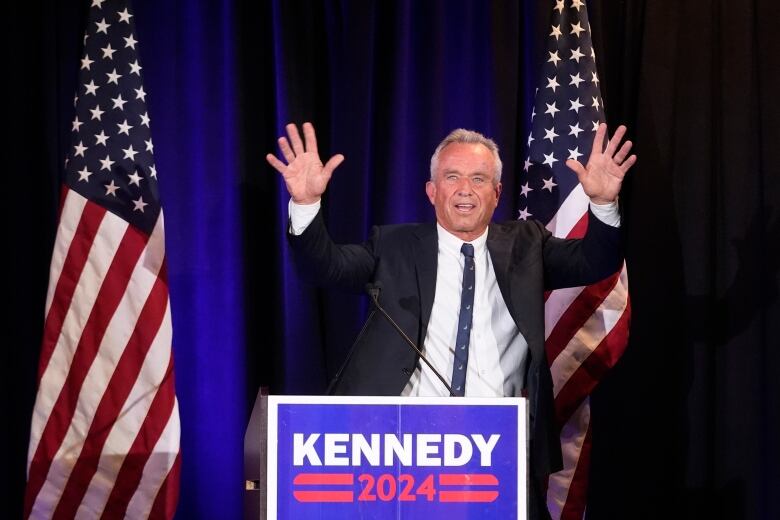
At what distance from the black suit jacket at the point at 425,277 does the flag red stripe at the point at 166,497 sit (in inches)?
34.0

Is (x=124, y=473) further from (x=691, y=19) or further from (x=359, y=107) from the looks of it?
(x=691, y=19)

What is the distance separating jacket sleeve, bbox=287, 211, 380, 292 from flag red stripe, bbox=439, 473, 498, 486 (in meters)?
0.99

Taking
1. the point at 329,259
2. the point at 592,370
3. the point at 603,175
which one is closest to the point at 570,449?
the point at 592,370

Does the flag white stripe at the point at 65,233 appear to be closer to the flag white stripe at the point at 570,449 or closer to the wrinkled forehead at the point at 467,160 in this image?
the wrinkled forehead at the point at 467,160

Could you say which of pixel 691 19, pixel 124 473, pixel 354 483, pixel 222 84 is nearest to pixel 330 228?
pixel 222 84

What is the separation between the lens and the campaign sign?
168 cm

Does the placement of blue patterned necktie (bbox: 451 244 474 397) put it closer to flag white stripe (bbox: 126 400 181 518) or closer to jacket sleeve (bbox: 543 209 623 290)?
jacket sleeve (bbox: 543 209 623 290)

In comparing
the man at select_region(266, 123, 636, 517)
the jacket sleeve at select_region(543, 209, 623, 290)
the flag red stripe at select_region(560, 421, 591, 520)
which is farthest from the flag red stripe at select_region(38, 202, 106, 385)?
the flag red stripe at select_region(560, 421, 591, 520)

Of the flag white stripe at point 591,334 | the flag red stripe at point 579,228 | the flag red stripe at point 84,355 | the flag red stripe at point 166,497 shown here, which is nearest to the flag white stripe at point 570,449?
the flag white stripe at point 591,334

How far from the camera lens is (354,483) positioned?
1.69 metres

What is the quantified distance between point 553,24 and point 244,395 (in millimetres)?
1982

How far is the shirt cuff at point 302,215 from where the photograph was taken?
2496mm

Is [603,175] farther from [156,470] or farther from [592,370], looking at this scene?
[156,470]

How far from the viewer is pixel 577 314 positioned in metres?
3.39
